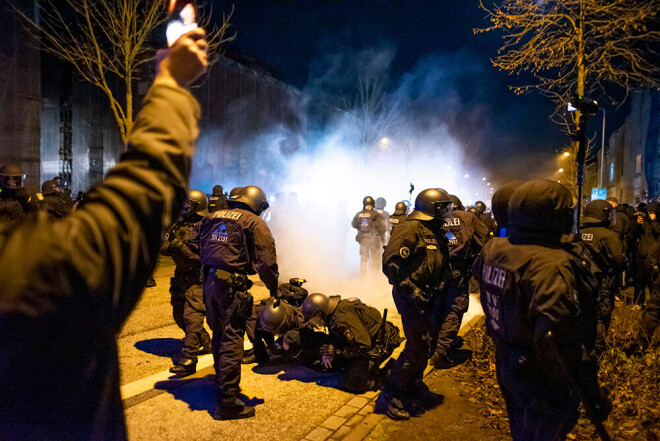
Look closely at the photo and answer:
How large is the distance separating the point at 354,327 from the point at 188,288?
2.38m

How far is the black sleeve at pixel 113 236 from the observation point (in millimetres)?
807

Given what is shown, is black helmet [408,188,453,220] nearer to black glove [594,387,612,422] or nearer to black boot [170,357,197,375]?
black glove [594,387,612,422]

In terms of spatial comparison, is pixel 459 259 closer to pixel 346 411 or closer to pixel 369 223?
pixel 346 411

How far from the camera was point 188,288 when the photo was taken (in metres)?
5.77

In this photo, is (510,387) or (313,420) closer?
(510,387)

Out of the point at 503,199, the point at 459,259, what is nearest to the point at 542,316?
the point at 503,199

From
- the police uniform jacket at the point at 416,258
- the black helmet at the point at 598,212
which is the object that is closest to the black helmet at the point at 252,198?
the police uniform jacket at the point at 416,258

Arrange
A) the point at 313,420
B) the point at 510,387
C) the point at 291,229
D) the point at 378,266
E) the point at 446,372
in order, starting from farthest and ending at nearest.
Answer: the point at 291,229, the point at 378,266, the point at 446,372, the point at 313,420, the point at 510,387

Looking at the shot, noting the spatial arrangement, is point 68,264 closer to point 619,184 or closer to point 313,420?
point 313,420

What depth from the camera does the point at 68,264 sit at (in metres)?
0.81

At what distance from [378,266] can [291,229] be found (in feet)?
12.0

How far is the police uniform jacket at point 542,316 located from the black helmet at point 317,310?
2591 mm

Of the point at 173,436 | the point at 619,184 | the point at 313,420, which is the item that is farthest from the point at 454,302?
the point at 619,184

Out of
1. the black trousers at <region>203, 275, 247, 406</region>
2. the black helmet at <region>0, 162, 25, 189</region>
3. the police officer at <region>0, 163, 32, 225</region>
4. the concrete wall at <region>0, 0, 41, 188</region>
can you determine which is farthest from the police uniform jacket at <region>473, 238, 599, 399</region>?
the concrete wall at <region>0, 0, 41, 188</region>
